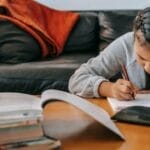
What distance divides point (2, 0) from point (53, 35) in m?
0.42

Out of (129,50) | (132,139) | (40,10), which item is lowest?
(132,139)

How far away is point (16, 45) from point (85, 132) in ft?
6.09

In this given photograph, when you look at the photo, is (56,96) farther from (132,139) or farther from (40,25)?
(40,25)

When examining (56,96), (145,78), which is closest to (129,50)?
(145,78)

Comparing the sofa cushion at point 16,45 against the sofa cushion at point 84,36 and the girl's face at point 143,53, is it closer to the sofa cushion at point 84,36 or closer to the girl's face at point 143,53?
the sofa cushion at point 84,36

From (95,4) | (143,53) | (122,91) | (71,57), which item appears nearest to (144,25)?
(143,53)

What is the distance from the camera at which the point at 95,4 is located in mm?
3305

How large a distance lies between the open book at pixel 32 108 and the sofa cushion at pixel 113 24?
203 cm

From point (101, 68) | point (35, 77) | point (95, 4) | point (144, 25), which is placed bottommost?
point (35, 77)

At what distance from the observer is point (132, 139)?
94cm

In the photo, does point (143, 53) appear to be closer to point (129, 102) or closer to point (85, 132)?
point (129, 102)

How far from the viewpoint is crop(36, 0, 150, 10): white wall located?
3277 millimetres

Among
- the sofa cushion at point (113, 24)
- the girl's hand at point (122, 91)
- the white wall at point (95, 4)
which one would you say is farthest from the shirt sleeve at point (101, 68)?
the white wall at point (95, 4)

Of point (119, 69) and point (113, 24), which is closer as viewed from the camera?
point (119, 69)
